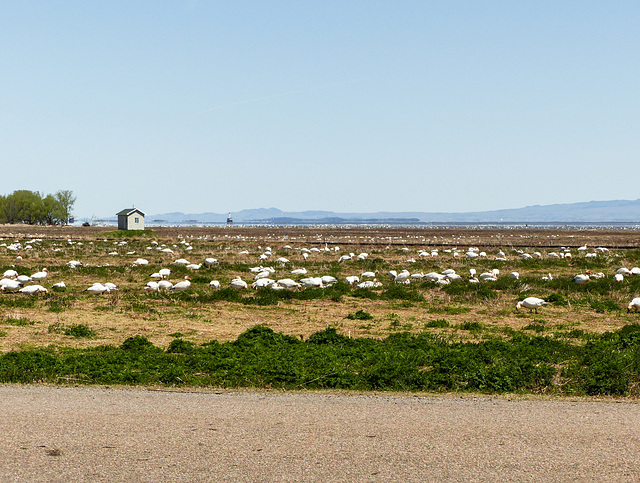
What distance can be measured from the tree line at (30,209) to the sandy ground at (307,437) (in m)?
164

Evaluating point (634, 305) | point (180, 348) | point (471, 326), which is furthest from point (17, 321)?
point (634, 305)

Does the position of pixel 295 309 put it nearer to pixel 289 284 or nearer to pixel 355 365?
pixel 289 284

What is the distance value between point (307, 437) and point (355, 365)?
15.6 feet

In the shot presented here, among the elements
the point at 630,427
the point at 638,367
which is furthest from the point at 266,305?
the point at 630,427

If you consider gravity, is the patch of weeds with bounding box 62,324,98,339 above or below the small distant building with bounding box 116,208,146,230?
below

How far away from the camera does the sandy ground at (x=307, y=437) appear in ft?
23.7

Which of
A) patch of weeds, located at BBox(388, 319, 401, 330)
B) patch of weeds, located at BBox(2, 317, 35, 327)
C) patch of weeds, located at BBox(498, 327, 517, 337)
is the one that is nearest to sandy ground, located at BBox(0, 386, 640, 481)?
patch of weeds, located at BBox(498, 327, 517, 337)

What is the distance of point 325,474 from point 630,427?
487cm

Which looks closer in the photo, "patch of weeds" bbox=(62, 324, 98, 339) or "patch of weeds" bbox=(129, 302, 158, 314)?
"patch of weeds" bbox=(62, 324, 98, 339)

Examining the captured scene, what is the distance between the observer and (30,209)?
516 ft

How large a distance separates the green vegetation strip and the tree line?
15944 centimetres

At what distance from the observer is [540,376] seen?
461 inches

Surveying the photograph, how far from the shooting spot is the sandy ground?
284 inches

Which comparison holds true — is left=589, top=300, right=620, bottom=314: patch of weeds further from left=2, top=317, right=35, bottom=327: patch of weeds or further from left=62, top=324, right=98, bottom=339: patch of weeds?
left=2, top=317, right=35, bottom=327: patch of weeds
